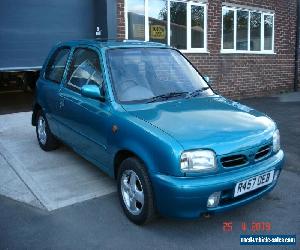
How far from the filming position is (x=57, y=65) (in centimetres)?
562

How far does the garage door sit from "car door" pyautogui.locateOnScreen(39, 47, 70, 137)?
10.6 feet

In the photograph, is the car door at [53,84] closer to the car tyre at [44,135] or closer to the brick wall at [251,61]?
the car tyre at [44,135]

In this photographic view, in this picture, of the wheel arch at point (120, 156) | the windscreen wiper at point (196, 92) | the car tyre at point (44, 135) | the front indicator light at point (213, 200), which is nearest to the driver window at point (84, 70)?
the wheel arch at point (120, 156)

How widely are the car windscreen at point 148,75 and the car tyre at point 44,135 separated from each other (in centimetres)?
206

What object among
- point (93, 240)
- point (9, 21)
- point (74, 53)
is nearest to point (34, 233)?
point (93, 240)

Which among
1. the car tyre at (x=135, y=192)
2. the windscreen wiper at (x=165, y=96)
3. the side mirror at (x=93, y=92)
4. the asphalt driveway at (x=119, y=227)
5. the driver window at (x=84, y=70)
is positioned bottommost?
the asphalt driveway at (x=119, y=227)

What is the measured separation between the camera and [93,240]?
3.47 m

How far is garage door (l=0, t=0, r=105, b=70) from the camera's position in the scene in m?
8.62

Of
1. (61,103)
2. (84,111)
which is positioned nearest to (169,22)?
(61,103)

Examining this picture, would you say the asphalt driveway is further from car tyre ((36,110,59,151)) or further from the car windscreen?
car tyre ((36,110,59,151))

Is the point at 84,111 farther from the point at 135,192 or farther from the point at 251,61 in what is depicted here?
the point at 251,61

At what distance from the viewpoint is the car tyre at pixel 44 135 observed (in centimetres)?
594

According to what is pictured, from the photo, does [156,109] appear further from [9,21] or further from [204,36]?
[204,36]

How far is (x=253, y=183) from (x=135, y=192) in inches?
43.5
